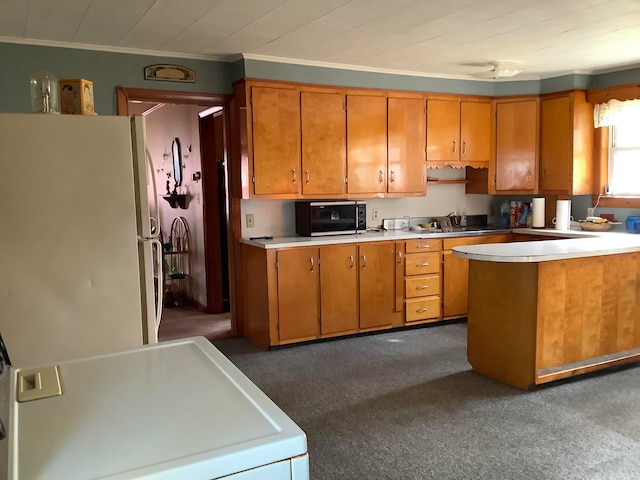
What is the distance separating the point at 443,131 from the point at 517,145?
2.75 ft

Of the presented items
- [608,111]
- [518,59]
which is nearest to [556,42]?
[518,59]

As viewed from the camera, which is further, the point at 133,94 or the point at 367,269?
the point at 367,269

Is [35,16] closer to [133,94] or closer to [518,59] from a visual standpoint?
[133,94]

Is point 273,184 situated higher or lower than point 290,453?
higher

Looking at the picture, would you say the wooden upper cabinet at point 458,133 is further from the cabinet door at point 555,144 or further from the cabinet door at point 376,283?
the cabinet door at point 376,283

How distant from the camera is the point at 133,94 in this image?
420 cm

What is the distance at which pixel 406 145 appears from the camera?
5.23m

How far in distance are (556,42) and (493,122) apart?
1.53 metres

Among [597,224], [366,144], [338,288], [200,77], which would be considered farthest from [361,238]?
[597,224]

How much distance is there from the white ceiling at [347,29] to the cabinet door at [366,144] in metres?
0.39

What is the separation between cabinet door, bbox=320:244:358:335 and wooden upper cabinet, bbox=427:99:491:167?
4.72ft

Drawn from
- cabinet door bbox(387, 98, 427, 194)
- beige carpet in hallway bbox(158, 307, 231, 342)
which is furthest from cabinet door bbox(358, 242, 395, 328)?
beige carpet in hallway bbox(158, 307, 231, 342)

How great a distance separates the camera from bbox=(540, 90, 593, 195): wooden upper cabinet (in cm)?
529

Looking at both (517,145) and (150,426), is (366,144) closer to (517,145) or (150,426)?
(517,145)
